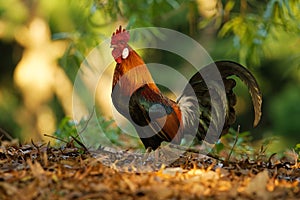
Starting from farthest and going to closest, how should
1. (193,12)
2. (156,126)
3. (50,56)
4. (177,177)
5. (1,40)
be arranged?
(1,40)
(50,56)
(193,12)
(156,126)
(177,177)

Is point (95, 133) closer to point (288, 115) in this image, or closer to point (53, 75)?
point (53, 75)

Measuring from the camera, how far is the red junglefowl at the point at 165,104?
150 inches

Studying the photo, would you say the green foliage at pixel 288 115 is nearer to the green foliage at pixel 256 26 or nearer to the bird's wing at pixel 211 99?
the green foliage at pixel 256 26

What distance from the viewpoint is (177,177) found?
2.61 meters

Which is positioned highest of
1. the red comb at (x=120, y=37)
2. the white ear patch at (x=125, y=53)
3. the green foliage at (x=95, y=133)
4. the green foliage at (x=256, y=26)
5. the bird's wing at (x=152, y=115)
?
the green foliage at (x=256, y=26)

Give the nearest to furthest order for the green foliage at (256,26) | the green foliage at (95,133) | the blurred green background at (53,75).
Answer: the green foliage at (256,26) < the green foliage at (95,133) < the blurred green background at (53,75)

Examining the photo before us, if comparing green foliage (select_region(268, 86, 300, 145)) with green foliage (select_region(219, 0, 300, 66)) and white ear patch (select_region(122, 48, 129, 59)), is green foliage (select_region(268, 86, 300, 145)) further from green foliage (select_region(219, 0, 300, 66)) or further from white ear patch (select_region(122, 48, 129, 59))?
white ear patch (select_region(122, 48, 129, 59))

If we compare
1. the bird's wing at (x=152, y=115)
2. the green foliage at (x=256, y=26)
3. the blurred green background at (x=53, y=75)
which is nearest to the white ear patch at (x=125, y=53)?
the bird's wing at (x=152, y=115)

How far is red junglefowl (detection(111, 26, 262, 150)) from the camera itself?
12.5 ft

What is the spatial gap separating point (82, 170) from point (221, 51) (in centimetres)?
889

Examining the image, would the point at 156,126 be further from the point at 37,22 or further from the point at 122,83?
the point at 37,22

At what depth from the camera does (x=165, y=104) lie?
158 inches

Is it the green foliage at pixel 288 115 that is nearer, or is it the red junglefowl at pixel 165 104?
the red junglefowl at pixel 165 104

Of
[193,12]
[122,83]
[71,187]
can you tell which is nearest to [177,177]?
[71,187]
